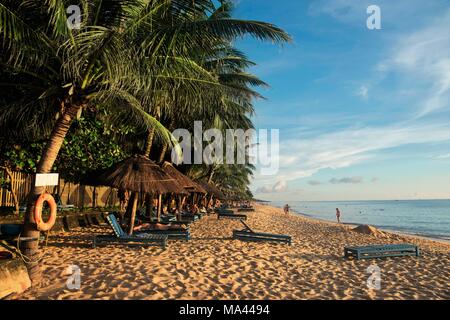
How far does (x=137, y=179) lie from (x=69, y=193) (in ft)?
34.1

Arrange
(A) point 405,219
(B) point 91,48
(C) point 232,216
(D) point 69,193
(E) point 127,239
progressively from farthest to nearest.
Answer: (A) point 405,219, (C) point 232,216, (D) point 69,193, (E) point 127,239, (B) point 91,48

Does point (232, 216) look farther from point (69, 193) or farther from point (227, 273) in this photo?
point (227, 273)

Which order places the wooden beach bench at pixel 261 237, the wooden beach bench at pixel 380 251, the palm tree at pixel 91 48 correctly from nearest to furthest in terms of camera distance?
the palm tree at pixel 91 48
the wooden beach bench at pixel 380 251
the wooden beach bench at pixel 261 237

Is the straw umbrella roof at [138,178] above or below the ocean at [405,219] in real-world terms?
above

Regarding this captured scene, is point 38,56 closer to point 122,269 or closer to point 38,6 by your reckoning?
point 38,6

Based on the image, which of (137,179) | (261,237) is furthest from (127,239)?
(261,237)

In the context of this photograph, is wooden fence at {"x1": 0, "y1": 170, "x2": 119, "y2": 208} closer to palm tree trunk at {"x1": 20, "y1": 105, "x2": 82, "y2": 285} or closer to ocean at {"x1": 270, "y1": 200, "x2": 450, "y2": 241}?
palm tree trunk at {"x1": 20, "y1": 105, "x2": 82, "y2": 285}

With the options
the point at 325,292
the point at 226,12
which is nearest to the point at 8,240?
the point at 325,292

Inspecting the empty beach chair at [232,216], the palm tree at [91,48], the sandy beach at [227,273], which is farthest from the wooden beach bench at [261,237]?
the empty beach chair at [232,216]

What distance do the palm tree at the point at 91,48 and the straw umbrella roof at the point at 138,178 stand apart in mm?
1970

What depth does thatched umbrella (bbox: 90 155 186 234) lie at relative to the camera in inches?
344

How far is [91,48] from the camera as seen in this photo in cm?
568

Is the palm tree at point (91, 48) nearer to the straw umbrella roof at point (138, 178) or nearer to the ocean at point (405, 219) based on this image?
Answer: the straw umbrella roof at point (138, 178)

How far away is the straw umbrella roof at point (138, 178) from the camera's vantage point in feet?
28.7
